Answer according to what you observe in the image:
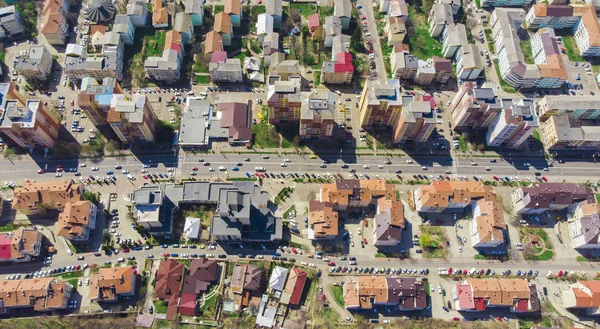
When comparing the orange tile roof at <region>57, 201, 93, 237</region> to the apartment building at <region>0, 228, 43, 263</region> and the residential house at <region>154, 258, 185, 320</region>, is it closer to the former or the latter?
the apartment building at <region>0, 228, 43, 263</region>

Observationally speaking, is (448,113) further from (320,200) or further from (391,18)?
(320,200)

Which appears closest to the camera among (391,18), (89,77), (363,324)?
(363,324)

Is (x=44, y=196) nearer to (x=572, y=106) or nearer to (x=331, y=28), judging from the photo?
(x=331, y=28)

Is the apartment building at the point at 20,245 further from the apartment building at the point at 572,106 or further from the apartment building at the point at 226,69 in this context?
the apartment building at the point at 572,106

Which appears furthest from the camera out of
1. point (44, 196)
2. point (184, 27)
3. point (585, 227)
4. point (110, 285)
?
point (184, 27)

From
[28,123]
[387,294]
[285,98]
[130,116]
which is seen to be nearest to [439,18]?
[285,98]

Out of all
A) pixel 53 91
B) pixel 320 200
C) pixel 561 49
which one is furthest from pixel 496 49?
pixel 53 91

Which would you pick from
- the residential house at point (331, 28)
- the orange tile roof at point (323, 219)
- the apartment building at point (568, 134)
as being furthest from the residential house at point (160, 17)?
the apartment building at point (568, 134)
